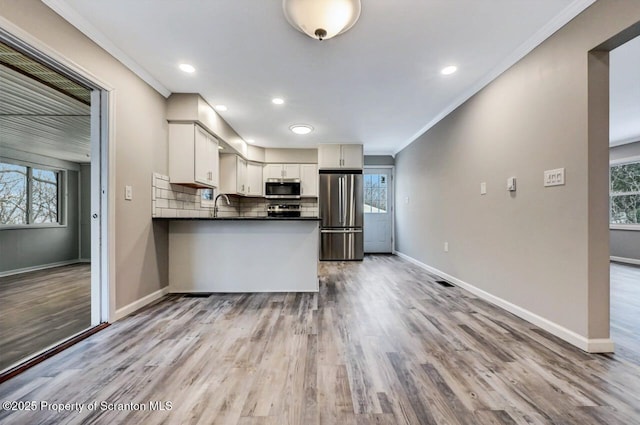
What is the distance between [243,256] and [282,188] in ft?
8.96

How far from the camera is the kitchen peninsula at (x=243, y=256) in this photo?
3.15m

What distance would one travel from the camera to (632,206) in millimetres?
4934

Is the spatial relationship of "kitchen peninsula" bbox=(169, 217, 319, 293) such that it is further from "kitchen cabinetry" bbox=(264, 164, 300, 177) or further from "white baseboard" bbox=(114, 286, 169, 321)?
"kitchen cabinetry" bbox=(264, 164, 300, 177)

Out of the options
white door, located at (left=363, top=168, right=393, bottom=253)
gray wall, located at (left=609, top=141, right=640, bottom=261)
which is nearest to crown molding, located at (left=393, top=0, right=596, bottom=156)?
white door, located at (left=363, top=168, right=393, bottom=253)

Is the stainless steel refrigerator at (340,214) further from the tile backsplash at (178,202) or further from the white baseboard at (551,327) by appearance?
the white baseboard at (551,327)

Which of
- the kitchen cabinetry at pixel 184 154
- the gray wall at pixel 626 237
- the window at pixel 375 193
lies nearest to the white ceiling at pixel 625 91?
the gray wall at pixel 626 237

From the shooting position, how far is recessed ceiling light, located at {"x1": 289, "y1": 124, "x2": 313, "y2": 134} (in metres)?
4.27

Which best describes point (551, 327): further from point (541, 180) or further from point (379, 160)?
point (379, 160)

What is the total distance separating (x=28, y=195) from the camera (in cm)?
468

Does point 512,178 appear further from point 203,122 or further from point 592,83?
point 203,122

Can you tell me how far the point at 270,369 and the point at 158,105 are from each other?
2.93 metres

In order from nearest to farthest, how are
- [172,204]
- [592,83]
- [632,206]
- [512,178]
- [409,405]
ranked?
1. [409,405]
2. [592,83]
3. [512,178]
4. [172,204]
5. [632,206]

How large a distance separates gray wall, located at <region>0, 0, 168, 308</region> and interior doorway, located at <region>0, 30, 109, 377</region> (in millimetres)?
123

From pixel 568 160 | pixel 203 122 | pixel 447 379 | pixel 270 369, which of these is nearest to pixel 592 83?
pixel 568 160
